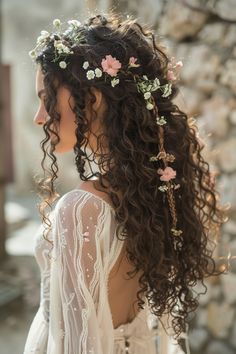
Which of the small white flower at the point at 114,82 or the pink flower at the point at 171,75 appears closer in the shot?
the small white flower at the point at 114,82

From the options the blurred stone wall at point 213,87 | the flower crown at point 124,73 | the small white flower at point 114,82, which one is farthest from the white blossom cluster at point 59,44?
the blurred stone wall at point 213,87

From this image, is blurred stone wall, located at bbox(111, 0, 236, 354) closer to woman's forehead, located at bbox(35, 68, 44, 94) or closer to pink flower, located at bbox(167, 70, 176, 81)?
pink flower, located at bbox(167, 70, 176, 81)

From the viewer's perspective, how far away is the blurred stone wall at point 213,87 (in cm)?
260

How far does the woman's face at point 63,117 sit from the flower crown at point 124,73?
63mm

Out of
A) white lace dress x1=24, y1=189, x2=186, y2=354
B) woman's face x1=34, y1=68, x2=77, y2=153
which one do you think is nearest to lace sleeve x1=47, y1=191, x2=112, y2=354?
white lace dress x1=24, y1=189, x2=186, y2=354

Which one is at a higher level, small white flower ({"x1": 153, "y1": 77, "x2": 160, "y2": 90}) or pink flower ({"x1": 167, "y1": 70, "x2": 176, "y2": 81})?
pink flower ({"x1": 167, "y1": 70, "x2": 176, "y2": 81})

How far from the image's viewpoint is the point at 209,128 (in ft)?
8.77

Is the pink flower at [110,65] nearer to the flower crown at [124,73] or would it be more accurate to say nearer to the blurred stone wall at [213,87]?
the flower crown at [124,73]

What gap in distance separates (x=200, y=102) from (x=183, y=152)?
50.5 inches

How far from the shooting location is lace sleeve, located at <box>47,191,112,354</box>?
1.30 meters

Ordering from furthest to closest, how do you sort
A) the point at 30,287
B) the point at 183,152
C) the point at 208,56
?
the point at 30,287
the point at 208,56
the point at 183,152

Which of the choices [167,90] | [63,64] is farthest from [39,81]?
[167,90]

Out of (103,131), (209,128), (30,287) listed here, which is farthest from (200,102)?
(30,287)

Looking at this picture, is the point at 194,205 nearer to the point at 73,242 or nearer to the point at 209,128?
the point at 73,242
